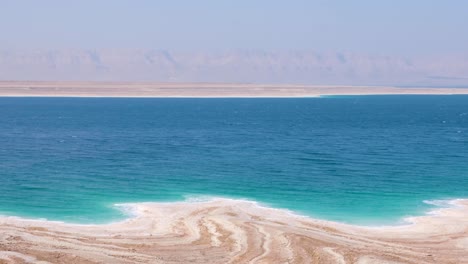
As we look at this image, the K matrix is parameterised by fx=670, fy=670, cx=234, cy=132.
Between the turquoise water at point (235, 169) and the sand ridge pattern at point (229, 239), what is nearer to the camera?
the sand ridge pattern at point (229, 239)

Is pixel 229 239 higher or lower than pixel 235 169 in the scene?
lower

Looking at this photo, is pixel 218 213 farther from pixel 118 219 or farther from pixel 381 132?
pixel 381 132

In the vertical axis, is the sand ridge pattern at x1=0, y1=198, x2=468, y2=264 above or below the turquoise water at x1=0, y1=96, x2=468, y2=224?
below

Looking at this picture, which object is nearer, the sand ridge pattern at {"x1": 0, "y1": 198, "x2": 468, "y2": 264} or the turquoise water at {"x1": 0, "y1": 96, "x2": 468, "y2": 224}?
the sand ridge pattern at {"x1": 0, "y1": 198, "x2": 468, "y2": 264}

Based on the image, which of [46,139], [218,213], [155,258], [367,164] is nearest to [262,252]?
[155,258]

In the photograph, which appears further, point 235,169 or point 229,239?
point 235,169
